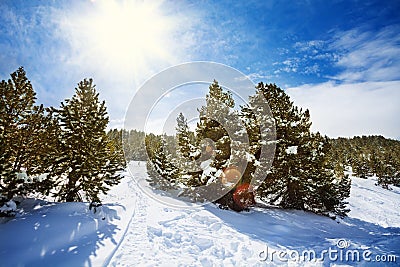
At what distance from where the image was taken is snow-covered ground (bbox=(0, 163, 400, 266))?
6.94m

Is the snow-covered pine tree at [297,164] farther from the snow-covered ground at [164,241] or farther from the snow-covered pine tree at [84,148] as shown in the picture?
the snow-covered pine tree at [84,148]

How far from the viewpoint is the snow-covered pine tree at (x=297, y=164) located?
1586 cm

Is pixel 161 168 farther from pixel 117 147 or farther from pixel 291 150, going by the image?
pixel 291 150

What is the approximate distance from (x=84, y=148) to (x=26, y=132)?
287 cm

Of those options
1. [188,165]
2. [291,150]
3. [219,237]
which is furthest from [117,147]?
[219,237]

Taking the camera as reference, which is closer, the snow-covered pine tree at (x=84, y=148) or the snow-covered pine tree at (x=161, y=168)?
the snow-covered pine tree at (x=84, y=148)

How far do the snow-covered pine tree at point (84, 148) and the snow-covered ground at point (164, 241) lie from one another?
1.45 m

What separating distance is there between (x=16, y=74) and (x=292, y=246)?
1573 centimetres

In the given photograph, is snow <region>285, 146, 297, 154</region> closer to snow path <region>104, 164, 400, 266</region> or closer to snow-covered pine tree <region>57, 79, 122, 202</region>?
snow path <region>104, 164, 400, 266</region>

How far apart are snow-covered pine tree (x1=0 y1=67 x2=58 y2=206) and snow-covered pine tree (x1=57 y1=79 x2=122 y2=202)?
92cm

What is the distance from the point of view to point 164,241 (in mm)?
8656

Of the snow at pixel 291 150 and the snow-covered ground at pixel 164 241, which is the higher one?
the snow at pixel 291 150

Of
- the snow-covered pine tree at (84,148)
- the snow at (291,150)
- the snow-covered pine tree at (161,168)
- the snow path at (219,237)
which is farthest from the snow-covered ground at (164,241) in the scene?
the snow-covered pine tree at (161,168)

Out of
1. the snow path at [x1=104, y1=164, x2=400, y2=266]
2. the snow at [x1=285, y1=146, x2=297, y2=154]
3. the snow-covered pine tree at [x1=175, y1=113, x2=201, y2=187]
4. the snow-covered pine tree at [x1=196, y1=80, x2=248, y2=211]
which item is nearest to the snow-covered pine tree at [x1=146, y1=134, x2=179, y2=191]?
the snow-covered pine tree at [x1=175, y1=113, x2=201, y2=187]
